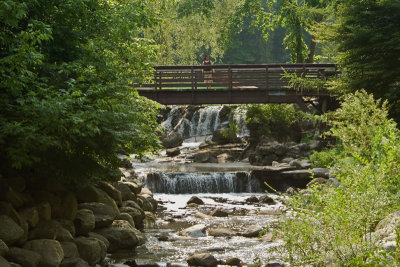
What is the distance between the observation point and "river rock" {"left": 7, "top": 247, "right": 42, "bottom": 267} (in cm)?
737

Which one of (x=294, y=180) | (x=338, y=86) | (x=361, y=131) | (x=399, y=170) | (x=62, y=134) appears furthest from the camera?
(x=294, y=180)

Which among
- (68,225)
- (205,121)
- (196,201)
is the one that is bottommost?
(196,201)

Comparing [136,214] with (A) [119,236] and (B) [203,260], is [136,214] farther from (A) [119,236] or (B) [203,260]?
(B) [203,260]

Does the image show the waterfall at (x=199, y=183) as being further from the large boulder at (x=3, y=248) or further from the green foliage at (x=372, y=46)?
the large boulder at (x=3, y=248)

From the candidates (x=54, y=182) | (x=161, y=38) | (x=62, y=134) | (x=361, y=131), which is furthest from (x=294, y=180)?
(x=161, y=38)

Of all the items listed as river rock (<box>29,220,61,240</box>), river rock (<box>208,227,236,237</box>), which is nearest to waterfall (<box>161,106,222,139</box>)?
river rock (<box>208,227,236,237</box>)

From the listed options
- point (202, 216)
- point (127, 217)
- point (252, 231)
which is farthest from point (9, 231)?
point (202, 216)

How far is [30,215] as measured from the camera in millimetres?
8156

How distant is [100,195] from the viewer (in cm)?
1059

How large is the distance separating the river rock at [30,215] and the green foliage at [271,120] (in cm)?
1802

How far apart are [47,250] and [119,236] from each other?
7.96ft

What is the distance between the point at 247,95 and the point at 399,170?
48.2 feet

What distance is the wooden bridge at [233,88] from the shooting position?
2245cm

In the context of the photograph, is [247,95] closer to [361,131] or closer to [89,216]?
[361,131]
